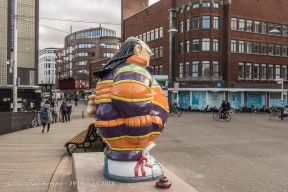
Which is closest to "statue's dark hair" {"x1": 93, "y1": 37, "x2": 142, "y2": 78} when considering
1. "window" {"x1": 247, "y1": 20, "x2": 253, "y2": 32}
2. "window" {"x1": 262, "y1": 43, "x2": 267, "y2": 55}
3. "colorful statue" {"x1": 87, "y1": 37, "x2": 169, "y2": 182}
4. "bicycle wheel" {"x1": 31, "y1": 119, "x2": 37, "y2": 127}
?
"colorful statue" {"x1": 87, "y1": 37, "x2": 169, "y2": 182}

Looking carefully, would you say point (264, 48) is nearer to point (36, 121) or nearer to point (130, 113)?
point (36, 121)

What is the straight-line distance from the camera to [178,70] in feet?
126

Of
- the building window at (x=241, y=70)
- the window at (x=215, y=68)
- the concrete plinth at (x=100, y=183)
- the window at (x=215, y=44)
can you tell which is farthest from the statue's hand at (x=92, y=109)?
the building window at (x=241, y=70)

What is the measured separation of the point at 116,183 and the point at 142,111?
136 centimetres

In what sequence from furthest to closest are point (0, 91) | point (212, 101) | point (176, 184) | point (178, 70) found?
point (178, 70)
point (212, 101)
point (0, 91)
point (176, 184)

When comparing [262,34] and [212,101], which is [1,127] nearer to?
[212,101]

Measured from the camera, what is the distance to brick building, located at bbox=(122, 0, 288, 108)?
35.7m

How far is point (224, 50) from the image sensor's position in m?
36.2

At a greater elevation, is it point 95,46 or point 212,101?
point 95,46

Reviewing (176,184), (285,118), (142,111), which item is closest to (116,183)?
(176,184)

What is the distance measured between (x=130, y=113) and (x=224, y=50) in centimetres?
3383

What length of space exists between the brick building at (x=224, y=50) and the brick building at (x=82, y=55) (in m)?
36.8

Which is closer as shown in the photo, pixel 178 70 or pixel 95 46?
pixel 178 70

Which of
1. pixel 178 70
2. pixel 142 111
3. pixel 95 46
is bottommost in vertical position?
pixel 142 111
